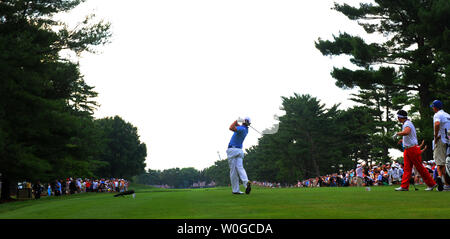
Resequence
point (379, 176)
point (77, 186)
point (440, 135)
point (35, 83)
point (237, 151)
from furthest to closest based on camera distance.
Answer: point (77, 186), point (379, 176), point (35, 83), point (237, 151), point (440, 135)

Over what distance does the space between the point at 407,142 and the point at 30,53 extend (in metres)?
20.9

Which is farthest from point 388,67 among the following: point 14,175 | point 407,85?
point 14,175

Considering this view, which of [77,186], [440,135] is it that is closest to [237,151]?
[440,135]

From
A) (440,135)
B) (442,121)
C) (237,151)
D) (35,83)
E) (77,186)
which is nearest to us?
(442,121)

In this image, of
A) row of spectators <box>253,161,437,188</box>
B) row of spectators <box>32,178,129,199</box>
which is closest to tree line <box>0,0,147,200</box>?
row of spectators <box>32,178,129,199</box>

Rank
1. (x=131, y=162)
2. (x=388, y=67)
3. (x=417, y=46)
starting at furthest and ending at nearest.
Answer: (x=131, y=162) → (x=417, y=46) → (x=388, y=67)

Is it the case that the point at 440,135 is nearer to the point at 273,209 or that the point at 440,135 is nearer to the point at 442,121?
the point at 442,121

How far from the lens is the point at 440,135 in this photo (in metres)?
12.6

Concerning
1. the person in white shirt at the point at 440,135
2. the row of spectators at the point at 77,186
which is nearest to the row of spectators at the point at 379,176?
the person in white shirt at the point at 440,135

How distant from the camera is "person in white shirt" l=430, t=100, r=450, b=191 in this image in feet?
40.5

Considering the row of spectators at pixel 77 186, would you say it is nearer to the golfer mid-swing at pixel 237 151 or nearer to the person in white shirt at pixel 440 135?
the golfer mid-swing at pixel 237 151
